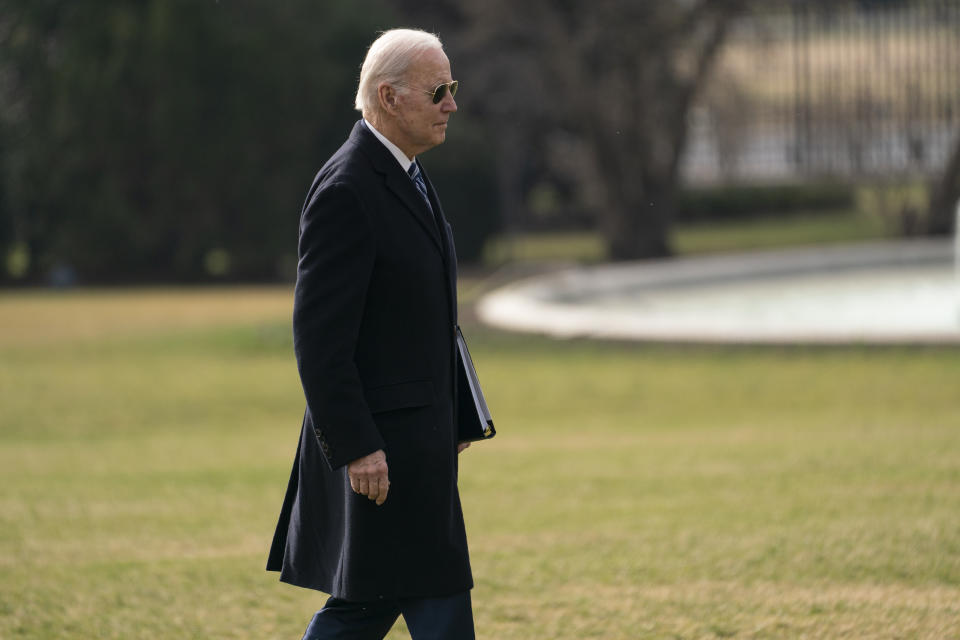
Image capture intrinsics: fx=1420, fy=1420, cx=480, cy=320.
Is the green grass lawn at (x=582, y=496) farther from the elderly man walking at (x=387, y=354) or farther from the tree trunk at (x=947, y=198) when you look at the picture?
the tree trunk at (x=947, y=198)

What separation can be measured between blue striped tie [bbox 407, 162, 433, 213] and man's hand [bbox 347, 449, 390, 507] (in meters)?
0.62

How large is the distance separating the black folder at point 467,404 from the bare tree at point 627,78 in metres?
21.9

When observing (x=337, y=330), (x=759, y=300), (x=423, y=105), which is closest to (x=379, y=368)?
(x=337, y=330)

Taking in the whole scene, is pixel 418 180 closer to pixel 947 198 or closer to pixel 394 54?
pixel 394 54

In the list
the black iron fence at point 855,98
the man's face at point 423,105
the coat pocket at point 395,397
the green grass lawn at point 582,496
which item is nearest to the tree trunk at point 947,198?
the black iron fence at point 855,98

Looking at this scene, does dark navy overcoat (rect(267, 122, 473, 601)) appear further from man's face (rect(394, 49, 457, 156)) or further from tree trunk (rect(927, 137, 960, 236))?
tree trunk (rect(927, 137, 960, 236))

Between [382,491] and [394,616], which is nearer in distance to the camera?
[382,491]

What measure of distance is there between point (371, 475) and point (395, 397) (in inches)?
7.7

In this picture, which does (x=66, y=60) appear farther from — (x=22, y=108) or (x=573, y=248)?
(x=573, y=248)

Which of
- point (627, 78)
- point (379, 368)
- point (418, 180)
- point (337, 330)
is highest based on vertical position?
point (627, 78)

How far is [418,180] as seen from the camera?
345 cm

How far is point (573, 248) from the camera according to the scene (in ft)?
100

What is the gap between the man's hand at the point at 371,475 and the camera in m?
3.18

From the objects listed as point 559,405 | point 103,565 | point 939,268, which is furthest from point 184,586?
point 939,268
